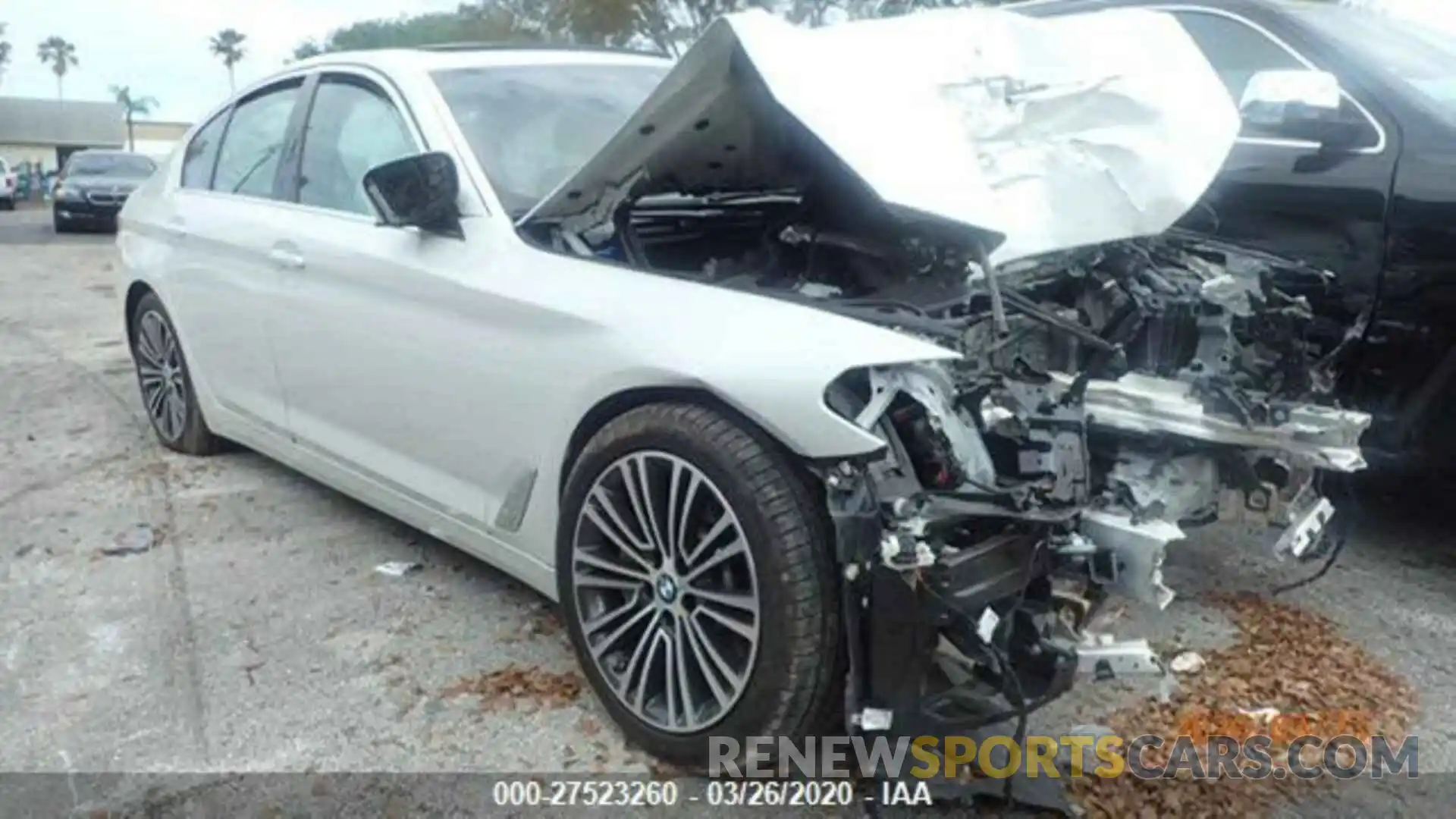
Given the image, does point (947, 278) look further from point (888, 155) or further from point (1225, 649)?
point (1225, 649)

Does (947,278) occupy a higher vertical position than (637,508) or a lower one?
higher

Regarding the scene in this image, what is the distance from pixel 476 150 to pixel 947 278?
140 cm

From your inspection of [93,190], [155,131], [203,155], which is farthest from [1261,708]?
[155,131]

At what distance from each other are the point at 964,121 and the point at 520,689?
6.18ft

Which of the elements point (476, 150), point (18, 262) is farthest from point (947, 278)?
point (18, 262)

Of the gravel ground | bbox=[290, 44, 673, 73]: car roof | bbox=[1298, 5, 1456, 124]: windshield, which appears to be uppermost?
bbox=[1298, 5, 1456, 124]: windshield

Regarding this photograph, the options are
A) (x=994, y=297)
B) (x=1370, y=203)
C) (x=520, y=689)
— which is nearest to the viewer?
(x=994, y=297)

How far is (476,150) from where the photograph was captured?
336 cm

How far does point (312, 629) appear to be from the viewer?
352cm

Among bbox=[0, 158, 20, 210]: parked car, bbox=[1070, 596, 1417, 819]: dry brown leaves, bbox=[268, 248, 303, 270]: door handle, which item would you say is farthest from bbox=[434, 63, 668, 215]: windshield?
bbox=[0, 158, 20, 210]: parked car

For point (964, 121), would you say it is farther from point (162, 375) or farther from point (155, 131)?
point (155, 131)

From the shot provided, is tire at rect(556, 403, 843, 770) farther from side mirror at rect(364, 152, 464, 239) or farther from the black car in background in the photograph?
the black car in background

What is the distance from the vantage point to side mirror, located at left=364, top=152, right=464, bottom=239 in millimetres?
3105

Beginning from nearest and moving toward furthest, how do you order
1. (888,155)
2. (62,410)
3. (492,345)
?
(888,155) → (492,345) → (62,410)
